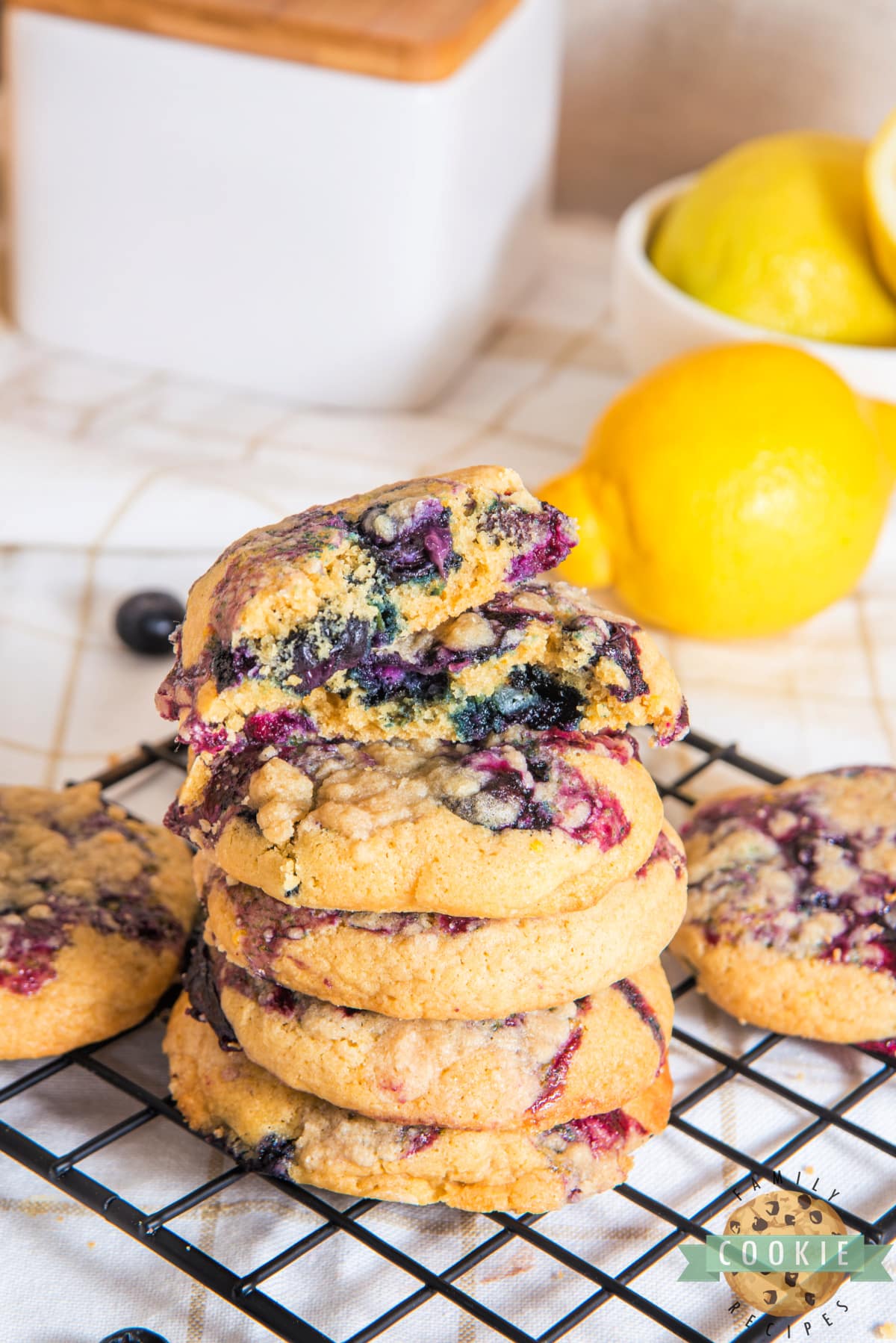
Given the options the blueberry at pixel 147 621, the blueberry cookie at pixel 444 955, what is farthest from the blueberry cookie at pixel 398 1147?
the blueberry at pixel 147 621

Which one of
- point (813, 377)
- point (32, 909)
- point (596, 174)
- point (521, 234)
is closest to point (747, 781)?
point (813, 377)

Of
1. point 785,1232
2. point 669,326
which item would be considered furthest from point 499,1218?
point 669,326

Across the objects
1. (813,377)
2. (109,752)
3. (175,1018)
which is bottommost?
(109,752)

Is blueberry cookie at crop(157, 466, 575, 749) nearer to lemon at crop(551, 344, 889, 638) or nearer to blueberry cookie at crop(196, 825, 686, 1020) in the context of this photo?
blueberry cookie at crop(196, 825, 686, 1020)

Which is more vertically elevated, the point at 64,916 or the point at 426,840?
the point at 426,840

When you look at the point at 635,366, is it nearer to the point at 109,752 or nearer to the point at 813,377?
the point at 813,377

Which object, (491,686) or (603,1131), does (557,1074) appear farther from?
(491,686)

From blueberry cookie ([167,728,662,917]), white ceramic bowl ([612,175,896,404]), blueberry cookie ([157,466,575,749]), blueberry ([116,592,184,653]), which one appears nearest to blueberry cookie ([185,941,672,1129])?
blueberry cookie ([167,728,662,917])
